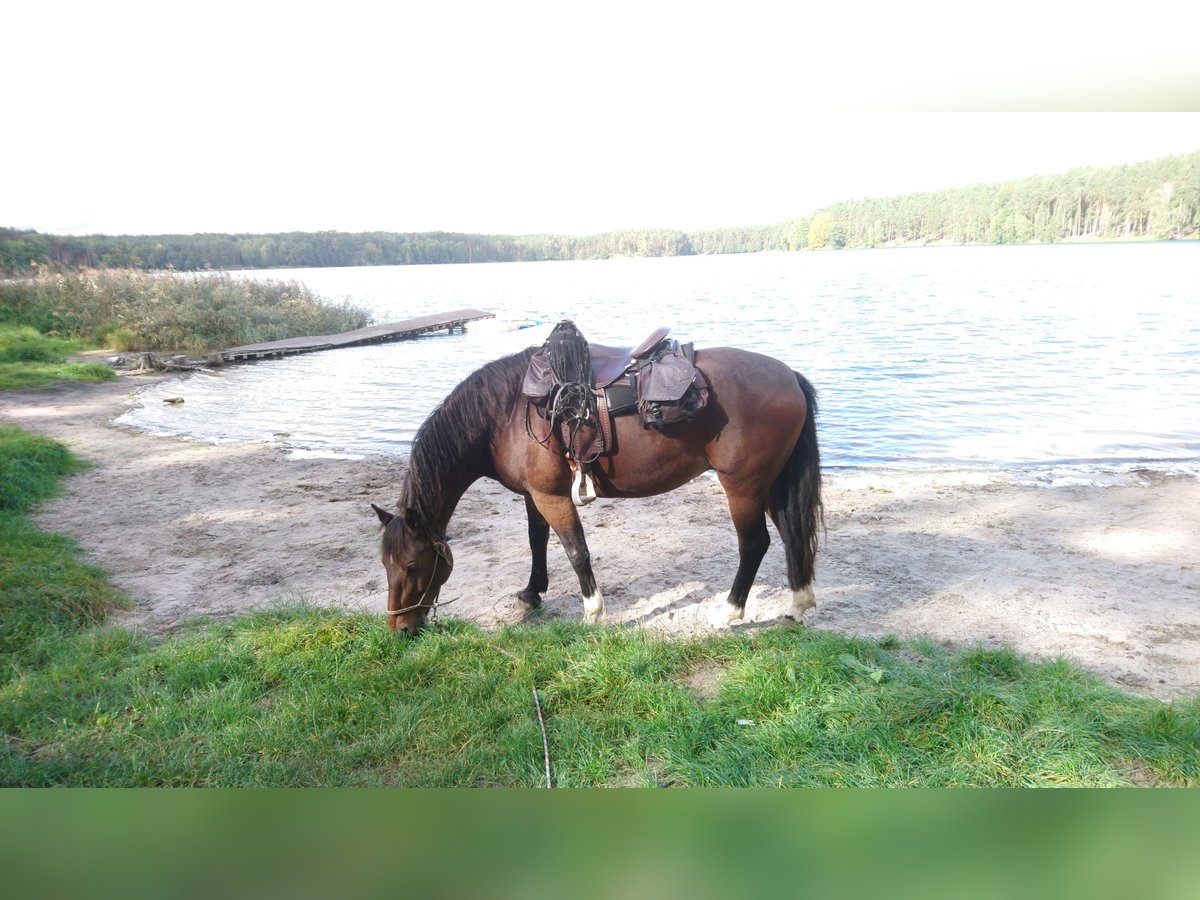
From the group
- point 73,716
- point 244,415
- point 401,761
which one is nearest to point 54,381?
point 244,415

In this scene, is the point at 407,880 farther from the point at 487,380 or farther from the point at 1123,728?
the point at 487,380

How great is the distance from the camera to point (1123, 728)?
6.29 ft

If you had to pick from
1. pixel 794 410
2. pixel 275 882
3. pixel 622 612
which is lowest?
pixel 622 612

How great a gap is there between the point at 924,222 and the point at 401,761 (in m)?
3.60

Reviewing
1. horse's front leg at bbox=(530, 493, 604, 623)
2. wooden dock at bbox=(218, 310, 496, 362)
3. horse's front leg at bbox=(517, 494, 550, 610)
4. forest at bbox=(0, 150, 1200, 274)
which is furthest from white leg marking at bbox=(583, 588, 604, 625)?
wooden dock at bbox=(218, 310, 496, 362)

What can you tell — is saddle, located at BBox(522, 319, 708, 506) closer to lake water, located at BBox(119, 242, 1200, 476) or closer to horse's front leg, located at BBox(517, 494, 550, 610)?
horse's front leg, located at BBox(517, 494, 550, 610)

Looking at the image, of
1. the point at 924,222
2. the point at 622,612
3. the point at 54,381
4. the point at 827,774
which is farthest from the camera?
the point at 54,381

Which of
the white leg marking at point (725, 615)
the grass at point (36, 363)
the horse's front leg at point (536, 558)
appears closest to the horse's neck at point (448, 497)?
the horse's front leg at point (536, 558)

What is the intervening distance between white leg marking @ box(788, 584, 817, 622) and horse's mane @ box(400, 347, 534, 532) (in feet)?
6.07

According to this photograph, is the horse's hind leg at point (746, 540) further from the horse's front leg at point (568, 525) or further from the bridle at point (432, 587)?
the bridle at point (432, 587)

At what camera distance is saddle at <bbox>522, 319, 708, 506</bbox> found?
119 inches

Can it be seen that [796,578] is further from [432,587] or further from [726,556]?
[432,587]

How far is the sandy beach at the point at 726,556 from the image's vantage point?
3.61m

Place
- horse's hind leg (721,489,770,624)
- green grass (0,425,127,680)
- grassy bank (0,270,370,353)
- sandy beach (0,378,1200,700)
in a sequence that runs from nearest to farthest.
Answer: green grass (0,425,127,680) → horse's hind leg (721,489,770,624) → sandy beach (0,378,1200,700) → grassy bank (0,270,370,353)
